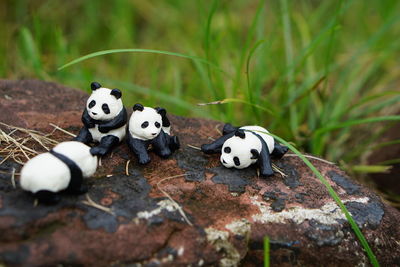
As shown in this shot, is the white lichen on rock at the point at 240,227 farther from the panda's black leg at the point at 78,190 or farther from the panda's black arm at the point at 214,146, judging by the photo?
the panda's black leg at the point at 78,190

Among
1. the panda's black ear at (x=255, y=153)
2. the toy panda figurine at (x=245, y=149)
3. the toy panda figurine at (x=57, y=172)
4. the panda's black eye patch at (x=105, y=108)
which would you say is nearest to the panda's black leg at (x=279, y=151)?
the toy panda figurine at (x=245, y=149)

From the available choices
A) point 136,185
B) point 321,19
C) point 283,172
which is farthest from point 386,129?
point 136,185

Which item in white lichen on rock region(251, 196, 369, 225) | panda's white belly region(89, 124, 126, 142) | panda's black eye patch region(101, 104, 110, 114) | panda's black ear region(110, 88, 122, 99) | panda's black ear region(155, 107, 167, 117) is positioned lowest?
white lichen on rock region(251, 196, 369, 225)

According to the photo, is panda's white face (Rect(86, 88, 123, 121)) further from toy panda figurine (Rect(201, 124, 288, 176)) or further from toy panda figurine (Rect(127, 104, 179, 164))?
toy panda figurine (Rect(201, 124, 288, 176))

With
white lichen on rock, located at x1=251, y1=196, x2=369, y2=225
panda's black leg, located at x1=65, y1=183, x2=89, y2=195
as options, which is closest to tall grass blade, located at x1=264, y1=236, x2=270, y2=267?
white lichen on rock, located at x1=251, y1=196, x2=369, y2=225

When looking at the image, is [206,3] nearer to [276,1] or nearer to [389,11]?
[276,1]
